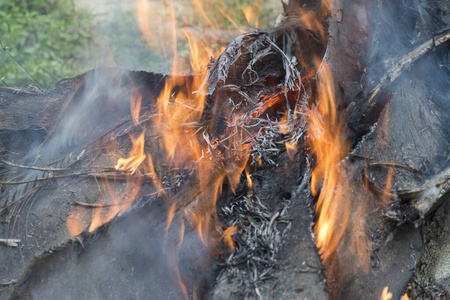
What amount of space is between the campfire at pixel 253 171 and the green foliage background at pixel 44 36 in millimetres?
2489

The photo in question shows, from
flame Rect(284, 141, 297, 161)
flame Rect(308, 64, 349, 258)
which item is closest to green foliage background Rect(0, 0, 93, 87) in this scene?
flame Rect(284, 141, 297, 161)

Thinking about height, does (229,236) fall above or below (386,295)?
above

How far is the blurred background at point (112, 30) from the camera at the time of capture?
5730mm

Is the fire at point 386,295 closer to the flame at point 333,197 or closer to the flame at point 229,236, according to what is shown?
the flame at point 333,197

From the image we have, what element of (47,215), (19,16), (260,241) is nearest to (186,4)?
(19,16)

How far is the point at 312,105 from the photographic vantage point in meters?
2.75

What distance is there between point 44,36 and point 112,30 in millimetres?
1015

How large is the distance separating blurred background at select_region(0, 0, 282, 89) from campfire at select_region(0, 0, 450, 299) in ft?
8.09

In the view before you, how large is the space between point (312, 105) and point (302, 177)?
0.54m

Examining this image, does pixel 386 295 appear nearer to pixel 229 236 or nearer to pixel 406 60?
pixel 229 236

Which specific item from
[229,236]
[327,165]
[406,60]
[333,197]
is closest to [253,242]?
[229,236]

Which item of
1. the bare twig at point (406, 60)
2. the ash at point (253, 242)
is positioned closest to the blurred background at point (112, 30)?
the bare twig at point (406, 60)

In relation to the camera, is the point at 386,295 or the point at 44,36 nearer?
the point at 386,295

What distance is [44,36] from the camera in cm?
609
